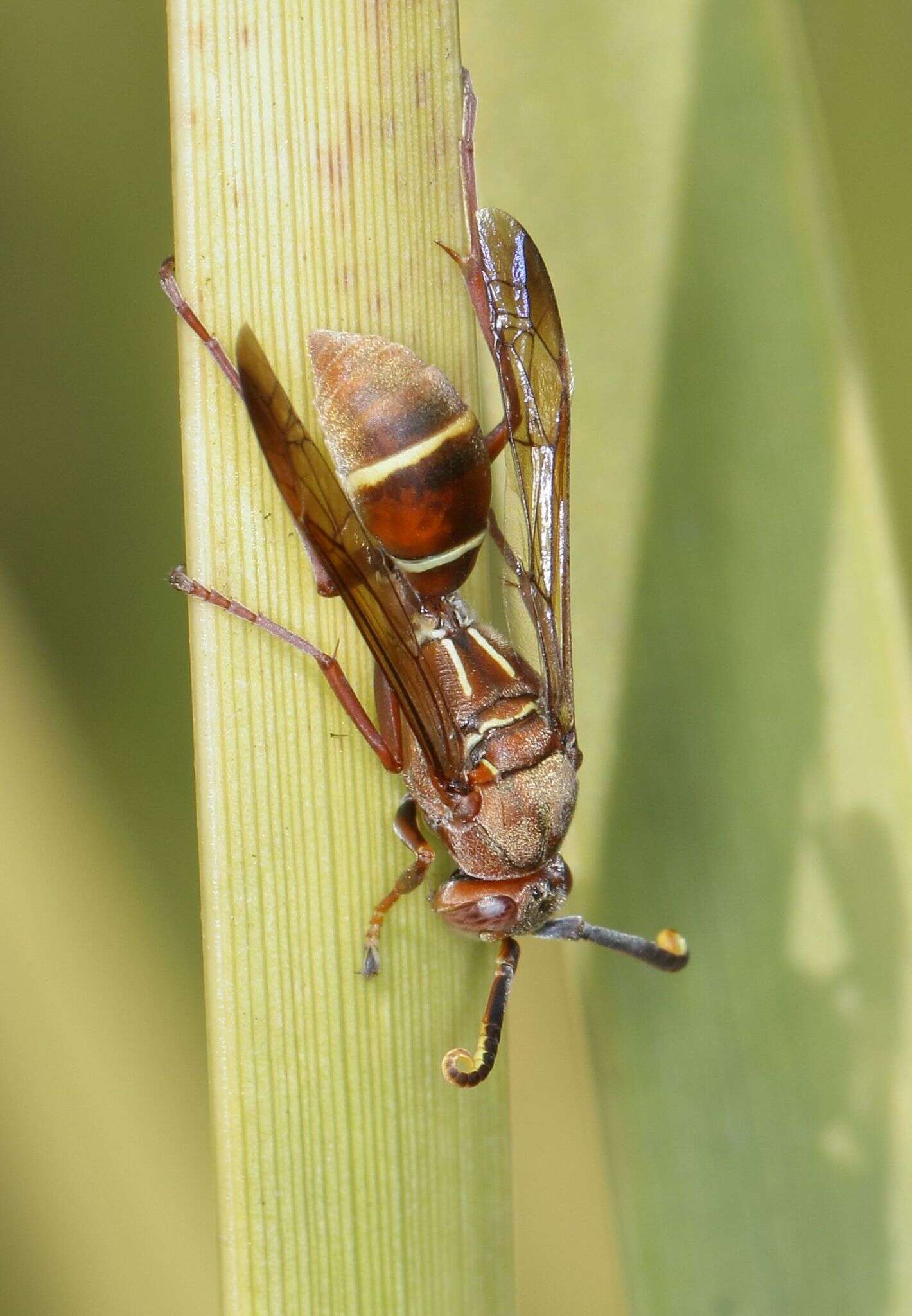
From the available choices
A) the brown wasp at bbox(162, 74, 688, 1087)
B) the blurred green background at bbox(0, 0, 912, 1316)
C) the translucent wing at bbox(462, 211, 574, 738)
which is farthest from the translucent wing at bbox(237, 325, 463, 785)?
the blurred green background at bbox(0, 0, 912, 1316)

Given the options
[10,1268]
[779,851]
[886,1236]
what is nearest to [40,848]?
[10,1268]

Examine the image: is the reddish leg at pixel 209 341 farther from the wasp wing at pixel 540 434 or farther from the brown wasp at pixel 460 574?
the wasp wing at pixel 540 434

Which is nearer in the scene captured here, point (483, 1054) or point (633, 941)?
point (483, 1054)

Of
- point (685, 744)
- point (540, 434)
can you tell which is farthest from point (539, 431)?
point (685, 744)

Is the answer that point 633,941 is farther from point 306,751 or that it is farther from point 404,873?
point 306,751

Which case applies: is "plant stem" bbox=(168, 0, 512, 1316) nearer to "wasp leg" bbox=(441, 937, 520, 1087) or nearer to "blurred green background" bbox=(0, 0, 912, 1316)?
"wasp leg" bbox=(441, 937, 520, 1087)

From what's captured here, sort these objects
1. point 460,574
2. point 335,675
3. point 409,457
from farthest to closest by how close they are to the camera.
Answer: point 460,574, point 409,457, point 335,675

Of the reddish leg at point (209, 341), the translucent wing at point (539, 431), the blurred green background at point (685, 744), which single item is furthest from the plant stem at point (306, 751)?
the blurred green background at point (685, 744)
